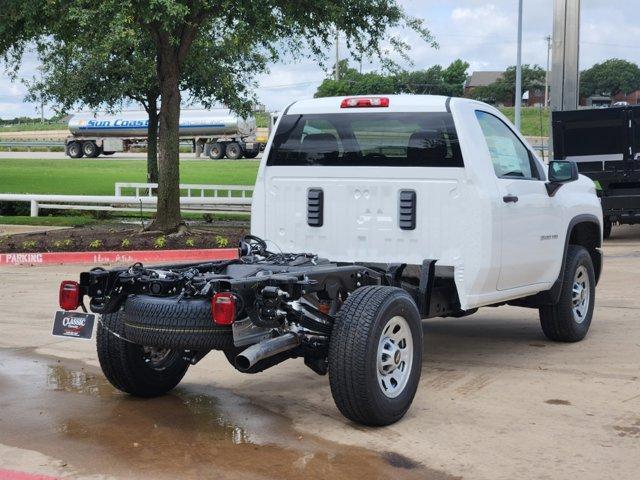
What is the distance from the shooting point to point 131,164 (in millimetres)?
50844

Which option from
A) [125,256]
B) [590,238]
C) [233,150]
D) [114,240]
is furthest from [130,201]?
[233,150]

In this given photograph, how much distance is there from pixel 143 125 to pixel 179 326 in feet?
194

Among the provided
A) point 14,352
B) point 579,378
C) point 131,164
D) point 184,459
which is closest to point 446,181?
point 579,378

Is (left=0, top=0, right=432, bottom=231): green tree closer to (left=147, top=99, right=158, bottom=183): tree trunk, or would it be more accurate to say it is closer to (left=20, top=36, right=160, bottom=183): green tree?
(left=20, top=36, right=160, bottom=183): green tree

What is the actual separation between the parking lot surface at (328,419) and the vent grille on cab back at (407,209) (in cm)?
115

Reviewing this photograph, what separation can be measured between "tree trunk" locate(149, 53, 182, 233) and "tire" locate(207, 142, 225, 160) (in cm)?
4437

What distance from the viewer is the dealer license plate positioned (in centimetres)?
614

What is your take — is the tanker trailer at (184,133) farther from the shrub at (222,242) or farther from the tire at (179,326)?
the tire at (179,326)

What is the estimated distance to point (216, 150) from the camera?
61.4 metres

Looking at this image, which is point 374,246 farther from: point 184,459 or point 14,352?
point 14,352

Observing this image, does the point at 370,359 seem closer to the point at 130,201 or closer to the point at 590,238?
the point at 590,238

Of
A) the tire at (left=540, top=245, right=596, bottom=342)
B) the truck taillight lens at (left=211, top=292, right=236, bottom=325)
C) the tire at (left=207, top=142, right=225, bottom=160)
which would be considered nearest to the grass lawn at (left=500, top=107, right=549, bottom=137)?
the tire at (left=207, top=142, right=225, bottom=160)

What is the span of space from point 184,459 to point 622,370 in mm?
3776

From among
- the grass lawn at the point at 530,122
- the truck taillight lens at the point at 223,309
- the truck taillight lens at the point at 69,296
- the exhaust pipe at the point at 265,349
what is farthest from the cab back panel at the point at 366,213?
the grass lawn at the point at 530,122
